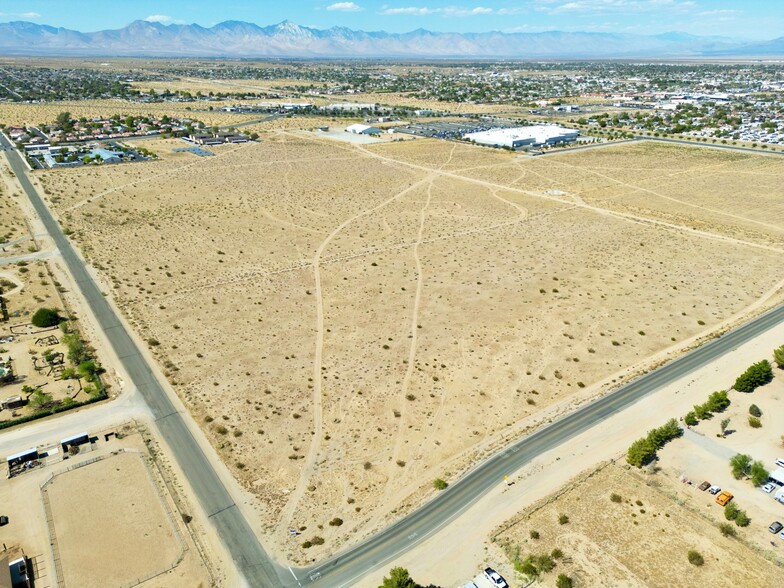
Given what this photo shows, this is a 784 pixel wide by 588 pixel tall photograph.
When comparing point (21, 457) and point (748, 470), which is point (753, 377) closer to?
point (748, 470)

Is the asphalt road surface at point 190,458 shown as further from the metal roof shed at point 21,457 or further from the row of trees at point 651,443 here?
the row of trees at point 651,443

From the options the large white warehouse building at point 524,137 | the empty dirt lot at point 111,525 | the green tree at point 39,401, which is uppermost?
the large white warehouse building at point 524,137

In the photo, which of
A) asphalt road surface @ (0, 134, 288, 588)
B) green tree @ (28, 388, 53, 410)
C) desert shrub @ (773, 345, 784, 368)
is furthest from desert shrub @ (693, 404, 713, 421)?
green tree @ (28, 388, 53, 410)

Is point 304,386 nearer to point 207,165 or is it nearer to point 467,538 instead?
point 467,538

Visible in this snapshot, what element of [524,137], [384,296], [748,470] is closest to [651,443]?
[748,470]

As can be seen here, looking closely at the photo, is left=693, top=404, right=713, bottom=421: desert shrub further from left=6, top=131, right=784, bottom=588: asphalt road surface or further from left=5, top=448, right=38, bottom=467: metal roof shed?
left=5, top=448, right=38, bottom=467: metal roof shed

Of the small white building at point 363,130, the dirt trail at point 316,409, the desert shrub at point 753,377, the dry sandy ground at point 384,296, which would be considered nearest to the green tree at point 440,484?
the dry sandy ground at point 384,296

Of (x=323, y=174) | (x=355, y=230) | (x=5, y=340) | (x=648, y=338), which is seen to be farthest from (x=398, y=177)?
(x=5, y=340)
